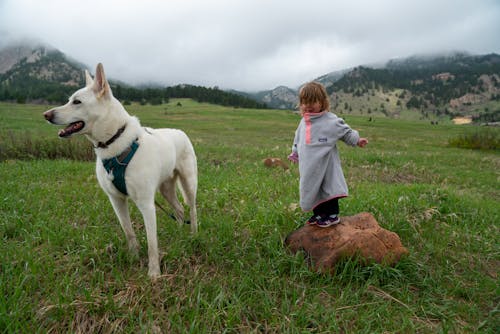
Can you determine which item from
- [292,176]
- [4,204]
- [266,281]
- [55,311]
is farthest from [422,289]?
[4,204]

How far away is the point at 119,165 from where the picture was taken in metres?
3.45

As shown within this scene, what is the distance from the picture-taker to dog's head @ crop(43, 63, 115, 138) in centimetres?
323

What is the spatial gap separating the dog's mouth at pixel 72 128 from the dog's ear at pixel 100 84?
16.1 inches

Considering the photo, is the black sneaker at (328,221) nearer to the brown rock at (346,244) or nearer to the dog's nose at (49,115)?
the brown rock at (346,244)

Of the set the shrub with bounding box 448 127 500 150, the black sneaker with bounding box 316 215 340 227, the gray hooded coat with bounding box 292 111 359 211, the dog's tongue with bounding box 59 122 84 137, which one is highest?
the dog's tongue with bounding box 59 122 84 137

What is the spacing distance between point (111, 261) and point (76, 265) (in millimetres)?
396

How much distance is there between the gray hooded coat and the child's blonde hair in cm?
17

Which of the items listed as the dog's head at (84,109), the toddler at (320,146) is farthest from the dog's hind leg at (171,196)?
the toddler at (320,146)

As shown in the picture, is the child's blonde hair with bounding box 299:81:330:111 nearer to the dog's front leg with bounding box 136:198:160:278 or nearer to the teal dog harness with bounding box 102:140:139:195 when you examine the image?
the teal dog harness with bounding box 102:140:139:195

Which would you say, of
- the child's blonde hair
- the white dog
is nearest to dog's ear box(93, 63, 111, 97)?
the white dog

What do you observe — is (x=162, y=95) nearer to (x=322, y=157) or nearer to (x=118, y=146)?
(x=118, y=146)

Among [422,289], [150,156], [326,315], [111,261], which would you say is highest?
[150,156]

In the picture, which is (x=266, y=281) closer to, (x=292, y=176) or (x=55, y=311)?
(x=55, y=311)

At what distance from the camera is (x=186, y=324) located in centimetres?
278
